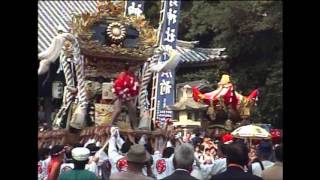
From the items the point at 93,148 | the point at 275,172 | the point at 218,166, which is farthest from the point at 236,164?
the point at 93,148

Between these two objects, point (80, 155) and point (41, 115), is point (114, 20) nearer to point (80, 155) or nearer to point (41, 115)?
point (41, 115)

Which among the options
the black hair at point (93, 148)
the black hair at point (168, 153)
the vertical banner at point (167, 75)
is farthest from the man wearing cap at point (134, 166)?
the vertical banner at point (167, 75)

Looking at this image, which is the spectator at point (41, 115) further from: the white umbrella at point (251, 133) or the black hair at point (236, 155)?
the black hair at point (236, 155)

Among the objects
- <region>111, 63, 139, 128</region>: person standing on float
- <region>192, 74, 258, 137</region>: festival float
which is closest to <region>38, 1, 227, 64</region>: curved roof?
<region>192, 74, 258, 137</region>: festival float

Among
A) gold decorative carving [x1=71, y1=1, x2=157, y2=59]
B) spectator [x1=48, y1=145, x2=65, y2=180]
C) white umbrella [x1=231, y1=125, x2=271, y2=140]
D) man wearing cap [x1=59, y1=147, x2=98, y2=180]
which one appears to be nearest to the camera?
man wearing cap [x1=59, y1=147, x2=98, y2=180]

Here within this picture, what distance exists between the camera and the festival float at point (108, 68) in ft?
22.1

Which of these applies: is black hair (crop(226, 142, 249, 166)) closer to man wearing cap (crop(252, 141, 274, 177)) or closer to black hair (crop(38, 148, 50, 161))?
man wearing cap (crop(252, 141, 274, 177))

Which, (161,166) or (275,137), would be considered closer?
(161,166)

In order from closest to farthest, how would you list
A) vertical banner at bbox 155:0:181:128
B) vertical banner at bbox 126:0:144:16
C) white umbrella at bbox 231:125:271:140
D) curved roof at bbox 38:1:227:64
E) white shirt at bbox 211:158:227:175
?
white shirt at bbox 211:158:227:175 → white umbrella at bbox 231:125:271:140 → vertical banner at bbox 155:0:181:128 → vertical banner at bbox 126:0:144:16 → curved roof at bbox 38:1:227:64

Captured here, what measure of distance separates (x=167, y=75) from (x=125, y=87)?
989 millimetres

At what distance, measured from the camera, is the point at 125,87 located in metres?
6.61

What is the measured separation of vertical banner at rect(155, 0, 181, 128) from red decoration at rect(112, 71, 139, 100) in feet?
1.94

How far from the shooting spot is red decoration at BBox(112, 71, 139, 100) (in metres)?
6.59

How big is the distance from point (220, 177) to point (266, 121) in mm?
4956
